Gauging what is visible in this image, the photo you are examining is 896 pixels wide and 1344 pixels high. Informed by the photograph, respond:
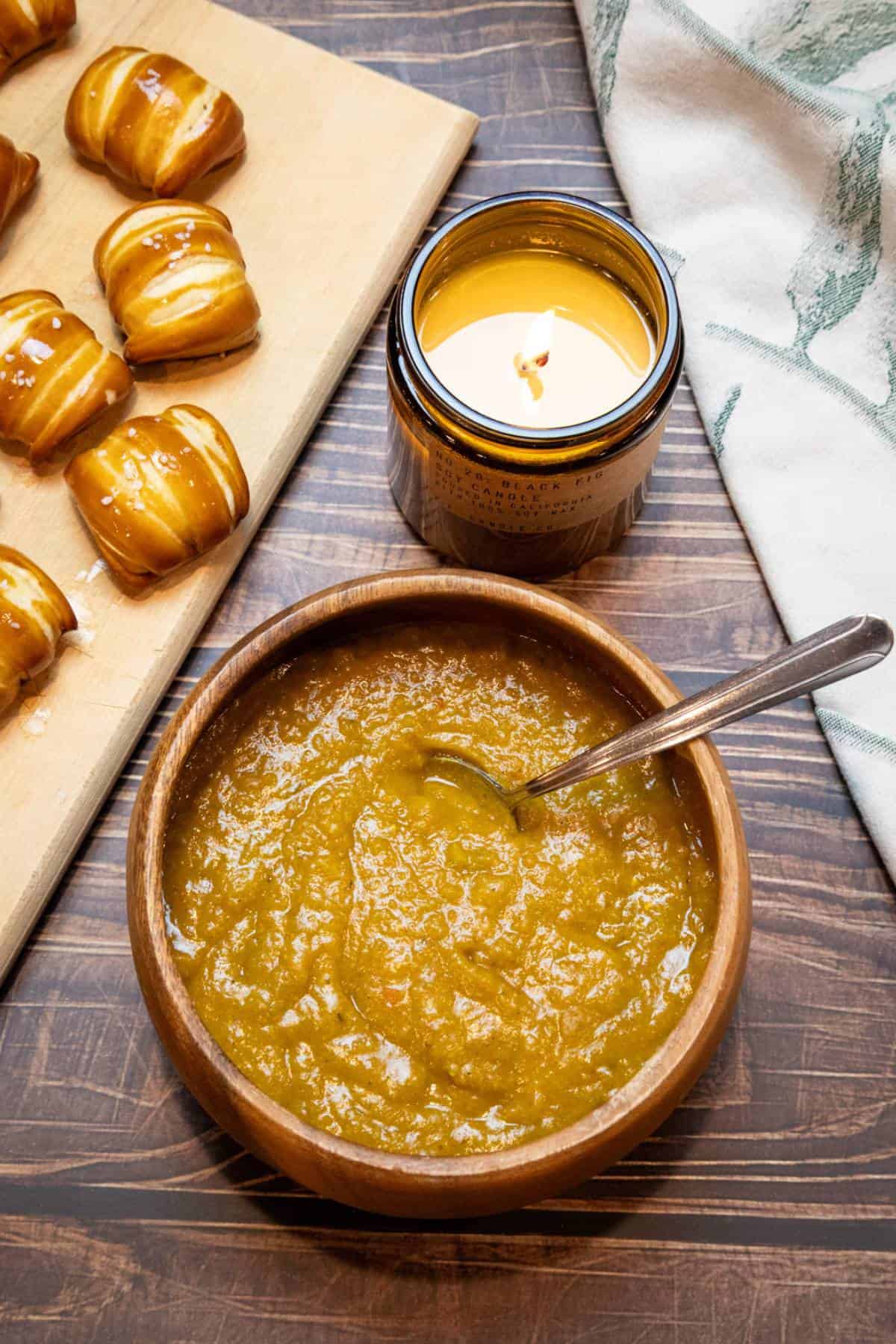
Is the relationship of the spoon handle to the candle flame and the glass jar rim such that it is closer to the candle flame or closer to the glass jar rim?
the glass jar rim

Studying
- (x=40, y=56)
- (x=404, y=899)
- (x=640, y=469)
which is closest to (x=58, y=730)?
(x=404, y=899)

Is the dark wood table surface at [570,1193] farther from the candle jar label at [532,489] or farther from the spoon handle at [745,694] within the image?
the spoon handle at [745,694]

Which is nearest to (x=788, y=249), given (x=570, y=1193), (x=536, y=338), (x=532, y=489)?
(x=536, y=338)

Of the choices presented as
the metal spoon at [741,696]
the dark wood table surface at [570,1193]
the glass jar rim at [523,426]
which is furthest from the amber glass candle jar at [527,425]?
the metal spoon at [741,696]

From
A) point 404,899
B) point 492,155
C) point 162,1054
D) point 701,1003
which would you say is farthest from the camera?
point 492,155

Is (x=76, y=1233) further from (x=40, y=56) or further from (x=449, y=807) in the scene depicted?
(x=40, y=56)
